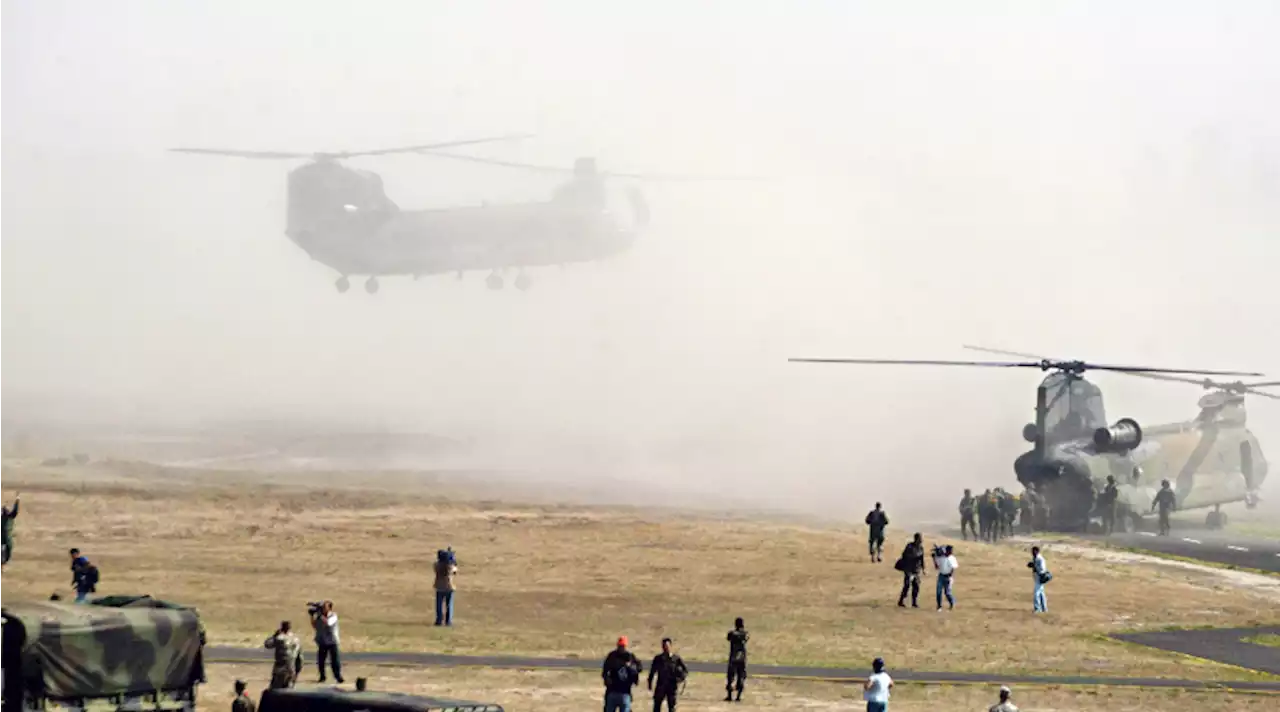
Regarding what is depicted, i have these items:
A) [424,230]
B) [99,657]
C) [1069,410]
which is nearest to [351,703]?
[99,657]

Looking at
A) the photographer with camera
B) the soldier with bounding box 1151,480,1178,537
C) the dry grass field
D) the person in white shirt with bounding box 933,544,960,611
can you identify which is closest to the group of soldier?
the dry grass field

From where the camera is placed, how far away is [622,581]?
154ft

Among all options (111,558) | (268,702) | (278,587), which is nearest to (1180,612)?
(278,587)

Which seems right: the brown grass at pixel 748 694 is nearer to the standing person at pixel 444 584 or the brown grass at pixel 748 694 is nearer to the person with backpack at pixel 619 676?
the person with backpack at pixel 619 676

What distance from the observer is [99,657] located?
23766 mm

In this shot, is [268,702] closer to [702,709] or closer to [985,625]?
[702,709]

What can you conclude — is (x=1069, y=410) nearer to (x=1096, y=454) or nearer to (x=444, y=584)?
(x=1096, y=454)

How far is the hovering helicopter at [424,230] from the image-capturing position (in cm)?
9944

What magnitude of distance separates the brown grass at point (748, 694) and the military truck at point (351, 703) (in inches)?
364

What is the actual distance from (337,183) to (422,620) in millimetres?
64127

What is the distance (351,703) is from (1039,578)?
26.4m

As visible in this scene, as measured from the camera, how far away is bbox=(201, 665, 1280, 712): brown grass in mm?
30062

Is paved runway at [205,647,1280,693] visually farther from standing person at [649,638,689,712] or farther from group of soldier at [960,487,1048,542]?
group of soldier at [960,487,1048,542]

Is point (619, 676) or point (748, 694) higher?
point (619, 676)
